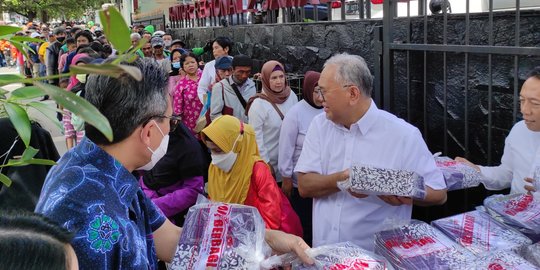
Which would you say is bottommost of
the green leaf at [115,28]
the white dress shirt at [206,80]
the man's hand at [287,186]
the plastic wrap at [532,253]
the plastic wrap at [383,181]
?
the man's hand at [287,186]

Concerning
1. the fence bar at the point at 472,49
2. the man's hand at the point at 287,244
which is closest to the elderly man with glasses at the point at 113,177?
the man's hand at the point at 287,244

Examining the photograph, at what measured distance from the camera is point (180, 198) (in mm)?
2754

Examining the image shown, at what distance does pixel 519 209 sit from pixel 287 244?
0.85 meters

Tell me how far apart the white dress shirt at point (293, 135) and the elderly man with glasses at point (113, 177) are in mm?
1708

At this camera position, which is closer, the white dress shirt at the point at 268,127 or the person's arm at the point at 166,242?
the person's arm at the point at 166,242

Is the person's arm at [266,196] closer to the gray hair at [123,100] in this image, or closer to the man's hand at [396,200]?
the man's hand at [396,200]

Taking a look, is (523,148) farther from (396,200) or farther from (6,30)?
(6,30)

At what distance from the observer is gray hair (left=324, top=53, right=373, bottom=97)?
214 centimetres

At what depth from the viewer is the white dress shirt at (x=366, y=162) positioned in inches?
82.7

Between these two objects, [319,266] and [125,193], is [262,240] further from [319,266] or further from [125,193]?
[125,193]

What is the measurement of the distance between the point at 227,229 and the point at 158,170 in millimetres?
1353

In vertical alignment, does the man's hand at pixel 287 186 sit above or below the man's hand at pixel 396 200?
below

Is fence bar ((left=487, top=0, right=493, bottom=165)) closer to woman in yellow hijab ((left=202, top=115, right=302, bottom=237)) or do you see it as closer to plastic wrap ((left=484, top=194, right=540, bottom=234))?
plastic wrap ((left=484, top=194, right=540, bottom=234))

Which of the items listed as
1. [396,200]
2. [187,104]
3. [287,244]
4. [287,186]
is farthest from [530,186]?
[187,104]
